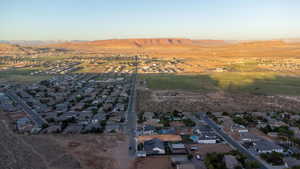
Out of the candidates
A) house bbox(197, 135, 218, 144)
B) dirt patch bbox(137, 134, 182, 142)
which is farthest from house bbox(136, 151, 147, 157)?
house bbox(197, 135, 218, 144)

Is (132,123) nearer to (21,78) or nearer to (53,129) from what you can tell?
(53,129)

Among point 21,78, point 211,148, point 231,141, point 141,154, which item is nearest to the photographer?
point 141,154

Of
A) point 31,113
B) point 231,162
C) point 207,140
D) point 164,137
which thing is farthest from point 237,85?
point 31,113

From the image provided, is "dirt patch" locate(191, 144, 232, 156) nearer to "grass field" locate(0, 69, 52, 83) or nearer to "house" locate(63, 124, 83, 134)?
"house" locate(63, 124, 83, 134)

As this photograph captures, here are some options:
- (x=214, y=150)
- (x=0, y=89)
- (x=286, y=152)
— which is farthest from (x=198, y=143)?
(x=0, y=89)

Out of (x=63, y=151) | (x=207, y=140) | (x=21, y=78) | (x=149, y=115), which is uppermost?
(x=21, y=78)

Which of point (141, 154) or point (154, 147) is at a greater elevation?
point (154, 147)

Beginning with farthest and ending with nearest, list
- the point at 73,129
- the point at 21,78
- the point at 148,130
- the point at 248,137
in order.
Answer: the point at 21,78
the point at 73,129
the point at 148,130
the point at 248,137

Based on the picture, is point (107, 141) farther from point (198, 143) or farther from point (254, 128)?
point (254, 128)
